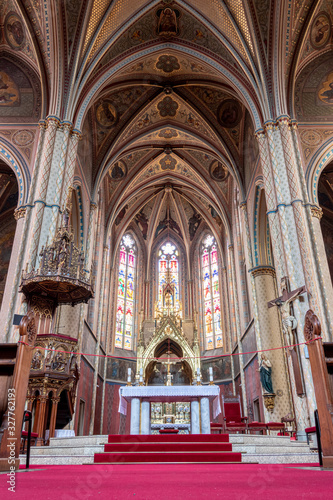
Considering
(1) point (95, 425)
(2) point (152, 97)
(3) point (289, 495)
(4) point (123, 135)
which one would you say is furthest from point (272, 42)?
(1) point (95, 425)

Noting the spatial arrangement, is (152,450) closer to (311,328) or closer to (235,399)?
(311,328)

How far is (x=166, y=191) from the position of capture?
2358cm

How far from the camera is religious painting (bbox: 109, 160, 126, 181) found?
20.3 metres

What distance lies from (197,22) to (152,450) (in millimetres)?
13833

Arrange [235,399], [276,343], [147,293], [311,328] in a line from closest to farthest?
[311,328], [276,343], [235,399], [147,293]

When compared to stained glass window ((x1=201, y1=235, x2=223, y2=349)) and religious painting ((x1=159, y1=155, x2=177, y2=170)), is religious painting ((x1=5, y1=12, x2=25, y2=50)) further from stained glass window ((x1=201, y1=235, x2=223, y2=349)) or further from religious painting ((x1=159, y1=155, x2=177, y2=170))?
stained glass window ((x1=201, y1=235, x2=223, y2=349))

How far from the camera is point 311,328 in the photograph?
5.16 meters

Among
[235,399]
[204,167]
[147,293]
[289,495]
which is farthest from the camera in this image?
[147,293]

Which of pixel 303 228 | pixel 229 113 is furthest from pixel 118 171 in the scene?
pixel 303 228

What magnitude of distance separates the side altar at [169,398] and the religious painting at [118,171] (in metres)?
12.9

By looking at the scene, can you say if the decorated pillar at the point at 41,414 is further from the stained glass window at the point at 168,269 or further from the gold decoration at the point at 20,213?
the stained glass window at the point at 168,269

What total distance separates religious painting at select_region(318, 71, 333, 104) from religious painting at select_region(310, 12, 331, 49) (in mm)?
1077

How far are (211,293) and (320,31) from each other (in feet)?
45.6

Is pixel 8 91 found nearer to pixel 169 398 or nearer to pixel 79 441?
pixel 169 398
